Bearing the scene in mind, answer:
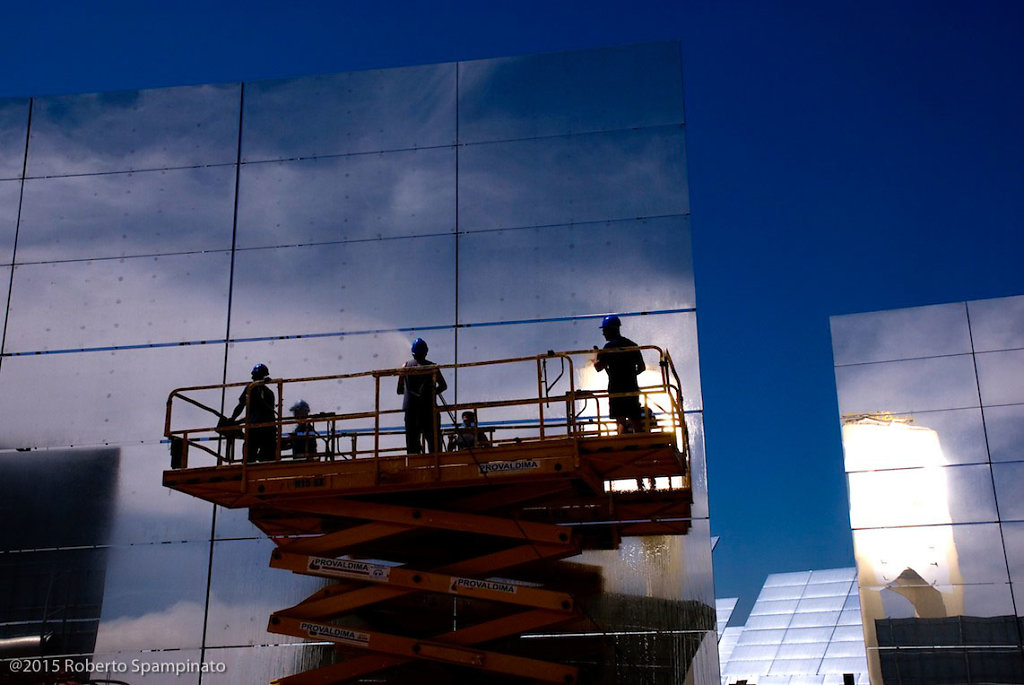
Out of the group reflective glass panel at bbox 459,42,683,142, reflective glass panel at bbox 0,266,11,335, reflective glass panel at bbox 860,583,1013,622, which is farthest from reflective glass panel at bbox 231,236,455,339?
reflective glass panel at bbox 860,583,1013,622

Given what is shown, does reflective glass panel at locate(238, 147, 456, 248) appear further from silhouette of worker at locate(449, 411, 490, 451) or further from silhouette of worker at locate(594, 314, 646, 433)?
silhouette of worker at locate(594, 314, 646, 433)

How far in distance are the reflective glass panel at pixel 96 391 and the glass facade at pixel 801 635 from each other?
46.9 feet

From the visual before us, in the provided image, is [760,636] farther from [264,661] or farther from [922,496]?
[264,661]

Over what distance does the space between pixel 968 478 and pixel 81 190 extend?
59.4ft

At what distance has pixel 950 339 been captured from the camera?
21031mm

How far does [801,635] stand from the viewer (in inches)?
1035

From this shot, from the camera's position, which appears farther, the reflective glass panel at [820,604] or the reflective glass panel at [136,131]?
the reflective glass panel at [820,604]

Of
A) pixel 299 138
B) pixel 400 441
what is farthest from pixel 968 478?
pixel 299 138

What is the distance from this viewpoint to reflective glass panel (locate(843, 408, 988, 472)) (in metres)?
20.3

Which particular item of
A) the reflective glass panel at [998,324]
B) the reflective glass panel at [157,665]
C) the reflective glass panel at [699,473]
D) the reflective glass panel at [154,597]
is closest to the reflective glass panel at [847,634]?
the reflective glass panel at [998,324]

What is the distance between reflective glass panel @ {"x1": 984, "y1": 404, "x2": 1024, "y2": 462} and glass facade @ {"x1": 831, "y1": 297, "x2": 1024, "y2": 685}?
0.02 meters

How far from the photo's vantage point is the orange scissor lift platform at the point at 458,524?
1386 cm

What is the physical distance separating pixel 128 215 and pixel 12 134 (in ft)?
11.1

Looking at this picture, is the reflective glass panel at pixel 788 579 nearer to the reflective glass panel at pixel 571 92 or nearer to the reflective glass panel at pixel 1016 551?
the reflective glass panel at pixel 1016 551
